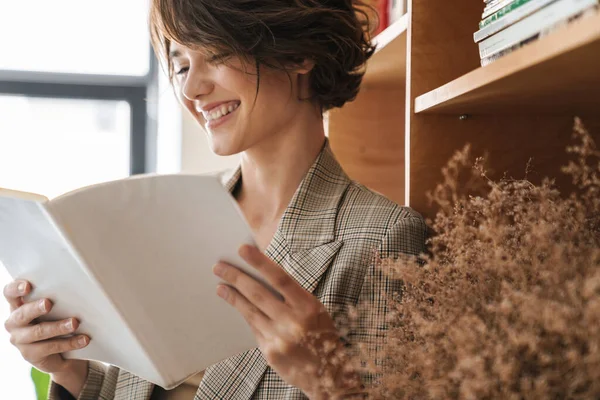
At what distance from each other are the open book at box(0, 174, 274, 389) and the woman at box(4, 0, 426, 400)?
0.09m

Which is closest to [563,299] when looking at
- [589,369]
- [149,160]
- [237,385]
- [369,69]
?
[589,369]

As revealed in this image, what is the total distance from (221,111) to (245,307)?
0.54m

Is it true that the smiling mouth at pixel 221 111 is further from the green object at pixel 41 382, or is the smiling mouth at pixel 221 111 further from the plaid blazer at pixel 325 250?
the green object at pixel 41 382

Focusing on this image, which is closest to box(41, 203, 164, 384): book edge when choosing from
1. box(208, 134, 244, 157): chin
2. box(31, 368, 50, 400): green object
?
box(208, 134, 244, 157): chin

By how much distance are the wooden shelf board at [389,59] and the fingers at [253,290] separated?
61cm

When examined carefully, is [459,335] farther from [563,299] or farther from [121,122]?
[121,122]

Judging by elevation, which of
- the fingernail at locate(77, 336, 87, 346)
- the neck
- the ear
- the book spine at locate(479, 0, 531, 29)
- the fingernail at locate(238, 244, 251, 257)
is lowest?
the fingernail at locate(77, 336, 87, 346)

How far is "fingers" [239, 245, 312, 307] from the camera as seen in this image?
819mm

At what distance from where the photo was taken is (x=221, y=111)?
130 cm

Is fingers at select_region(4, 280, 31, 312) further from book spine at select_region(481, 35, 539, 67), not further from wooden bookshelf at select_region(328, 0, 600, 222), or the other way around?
book spine at select_region(481, 35, 539, 67)

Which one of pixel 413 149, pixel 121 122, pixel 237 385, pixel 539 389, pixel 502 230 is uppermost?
pixel 121 122

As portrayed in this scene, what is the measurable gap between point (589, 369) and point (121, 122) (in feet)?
8.51

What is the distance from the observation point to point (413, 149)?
1160 mm

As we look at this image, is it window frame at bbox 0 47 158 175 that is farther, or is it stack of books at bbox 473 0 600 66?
window frame at bbox 0 47 158 175
